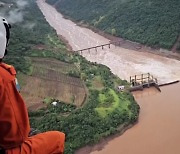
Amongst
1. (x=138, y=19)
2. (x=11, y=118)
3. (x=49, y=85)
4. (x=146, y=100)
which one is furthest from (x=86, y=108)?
(x=138, y=19)

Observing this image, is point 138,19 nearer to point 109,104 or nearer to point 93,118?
point 109,104

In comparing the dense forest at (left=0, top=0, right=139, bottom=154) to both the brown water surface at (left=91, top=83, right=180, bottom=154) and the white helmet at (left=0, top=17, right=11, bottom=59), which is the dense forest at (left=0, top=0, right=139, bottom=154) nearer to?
the brown water surface at (left=91, top=83, right=180, bottom=154)

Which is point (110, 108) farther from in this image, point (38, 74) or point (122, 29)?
point (122, 29)

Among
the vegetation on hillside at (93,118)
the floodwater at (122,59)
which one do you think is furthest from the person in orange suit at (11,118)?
the floodwater at (122,59)

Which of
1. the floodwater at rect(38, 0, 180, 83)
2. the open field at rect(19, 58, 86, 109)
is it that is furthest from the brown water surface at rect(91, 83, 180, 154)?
the floodwater at rect(38, 0, 180, 83)

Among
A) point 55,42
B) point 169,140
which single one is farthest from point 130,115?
point 55,42
